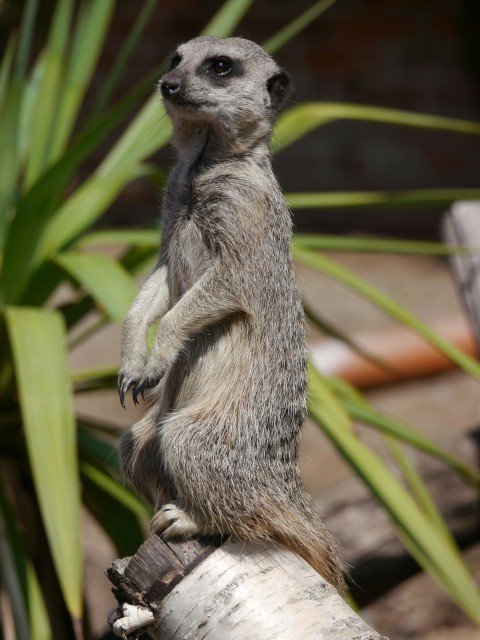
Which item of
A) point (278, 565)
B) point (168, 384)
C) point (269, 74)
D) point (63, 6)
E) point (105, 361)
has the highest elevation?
point (63, 6)

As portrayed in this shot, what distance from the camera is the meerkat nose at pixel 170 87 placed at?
157 centimetres

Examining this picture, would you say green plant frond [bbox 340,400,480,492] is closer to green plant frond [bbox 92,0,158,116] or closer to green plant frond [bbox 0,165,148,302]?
green plant frond [bbox 0,165,148,302]

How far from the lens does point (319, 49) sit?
6.32 m

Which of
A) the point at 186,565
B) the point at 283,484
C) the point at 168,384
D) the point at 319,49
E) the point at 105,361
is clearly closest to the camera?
the point at 186,565

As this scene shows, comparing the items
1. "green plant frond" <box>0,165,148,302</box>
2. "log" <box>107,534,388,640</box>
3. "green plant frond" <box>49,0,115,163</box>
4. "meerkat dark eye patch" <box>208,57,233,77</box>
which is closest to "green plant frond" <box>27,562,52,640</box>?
"green plant frond" <box>0,165,148,302</box>

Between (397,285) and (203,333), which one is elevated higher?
(397,285)

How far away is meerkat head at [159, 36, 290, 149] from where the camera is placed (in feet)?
5.26

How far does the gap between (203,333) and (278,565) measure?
39 cm

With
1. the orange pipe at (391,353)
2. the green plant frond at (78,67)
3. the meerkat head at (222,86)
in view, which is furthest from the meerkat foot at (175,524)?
the orange pipe at (391,353)

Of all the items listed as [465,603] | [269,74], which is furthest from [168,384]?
[465,603]

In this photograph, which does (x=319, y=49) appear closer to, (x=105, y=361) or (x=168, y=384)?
(x=105, y=361)

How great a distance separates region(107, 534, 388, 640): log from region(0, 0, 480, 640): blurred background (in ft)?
1.02

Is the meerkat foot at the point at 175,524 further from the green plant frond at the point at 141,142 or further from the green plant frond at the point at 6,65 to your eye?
the green plant frond at the point at 6,65

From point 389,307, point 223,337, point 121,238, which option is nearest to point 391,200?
point 389,307
